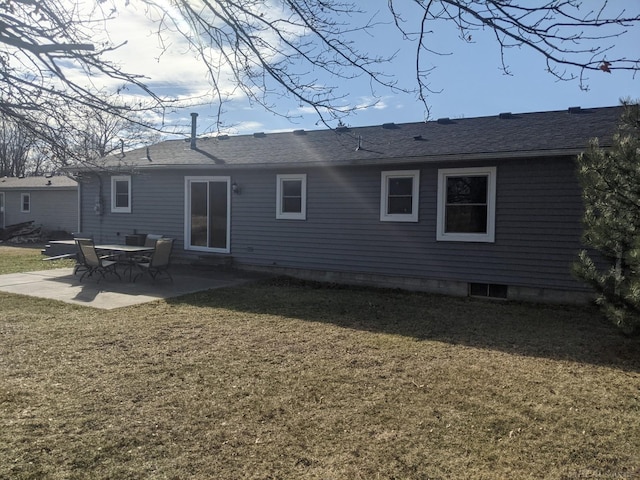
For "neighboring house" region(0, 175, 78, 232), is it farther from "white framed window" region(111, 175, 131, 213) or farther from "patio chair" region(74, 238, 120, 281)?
"patio chair" region(74, 238, 120, 281)

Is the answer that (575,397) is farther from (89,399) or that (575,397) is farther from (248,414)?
(89,399)

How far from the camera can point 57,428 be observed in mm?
3463

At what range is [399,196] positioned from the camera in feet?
32.7

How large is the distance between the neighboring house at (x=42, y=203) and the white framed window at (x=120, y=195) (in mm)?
9345

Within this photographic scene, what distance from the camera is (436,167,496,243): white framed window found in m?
9.05

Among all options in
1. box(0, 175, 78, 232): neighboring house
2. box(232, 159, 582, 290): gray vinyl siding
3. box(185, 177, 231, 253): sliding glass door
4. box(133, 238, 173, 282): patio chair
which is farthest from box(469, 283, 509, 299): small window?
box(0, 175, 78, 232): neighboring house

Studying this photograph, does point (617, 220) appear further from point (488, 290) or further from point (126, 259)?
point (126, 259)

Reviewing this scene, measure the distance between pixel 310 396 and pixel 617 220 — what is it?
393 centimetres

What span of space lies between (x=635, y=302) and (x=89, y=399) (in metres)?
5.47

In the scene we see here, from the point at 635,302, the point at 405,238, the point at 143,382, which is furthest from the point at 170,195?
the point at 635,302

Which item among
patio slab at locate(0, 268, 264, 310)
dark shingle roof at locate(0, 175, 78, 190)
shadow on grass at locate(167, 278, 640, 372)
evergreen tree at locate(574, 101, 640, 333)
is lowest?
shadow on grass at locate(167, 278, 640, 372)

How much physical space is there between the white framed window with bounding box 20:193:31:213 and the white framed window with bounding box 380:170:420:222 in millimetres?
21678

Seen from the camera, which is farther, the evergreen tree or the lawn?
the evergreen tree

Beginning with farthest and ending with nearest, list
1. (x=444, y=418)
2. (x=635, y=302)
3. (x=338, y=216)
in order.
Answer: (x=338, y=216)
(x=635, y=302)
(x=444, y=418)
